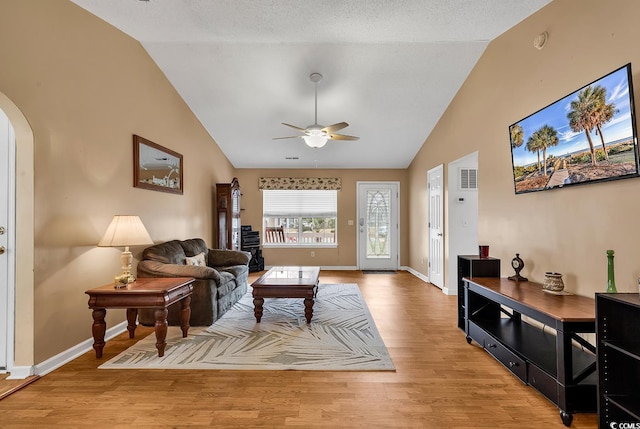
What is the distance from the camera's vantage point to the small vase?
2465 mm

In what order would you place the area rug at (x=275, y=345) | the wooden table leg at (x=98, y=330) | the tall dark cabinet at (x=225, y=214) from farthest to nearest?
the tall dark cabinet at (x=225, y=214) < the wooden table leg at (x=98, y=330) < the area rug at (x=275, y=345)

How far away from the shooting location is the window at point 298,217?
24.5 feet

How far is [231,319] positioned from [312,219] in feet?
13.1

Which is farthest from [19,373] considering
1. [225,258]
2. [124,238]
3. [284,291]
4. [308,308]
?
[225,258]

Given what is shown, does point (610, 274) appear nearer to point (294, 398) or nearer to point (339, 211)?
point (294, 398)

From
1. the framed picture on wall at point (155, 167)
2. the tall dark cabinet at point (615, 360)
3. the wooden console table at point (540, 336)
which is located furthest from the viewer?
the framed picture on wall at point (155, 167)

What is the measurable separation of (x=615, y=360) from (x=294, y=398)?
74.8 inches

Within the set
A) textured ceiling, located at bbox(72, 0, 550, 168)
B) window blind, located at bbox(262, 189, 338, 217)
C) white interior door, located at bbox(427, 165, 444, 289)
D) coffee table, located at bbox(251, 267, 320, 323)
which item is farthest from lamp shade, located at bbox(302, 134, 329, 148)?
window blind, located at bbox(262, 189, 338, 217)

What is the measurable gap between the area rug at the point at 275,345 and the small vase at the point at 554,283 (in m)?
1.40

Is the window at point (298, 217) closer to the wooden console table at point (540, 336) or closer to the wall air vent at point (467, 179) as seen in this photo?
the wall air vent at point (467, 179)

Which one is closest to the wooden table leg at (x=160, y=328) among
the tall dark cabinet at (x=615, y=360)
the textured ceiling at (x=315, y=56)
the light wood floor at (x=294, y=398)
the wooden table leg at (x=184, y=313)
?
the light wood floor at (x=294, y=398)

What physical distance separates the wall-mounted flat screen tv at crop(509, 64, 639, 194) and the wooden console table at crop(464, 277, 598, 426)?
3.01 ft

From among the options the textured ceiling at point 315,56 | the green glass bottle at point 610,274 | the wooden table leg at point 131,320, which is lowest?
the wooden table leg at point 131,320

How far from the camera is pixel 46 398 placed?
2152mm
